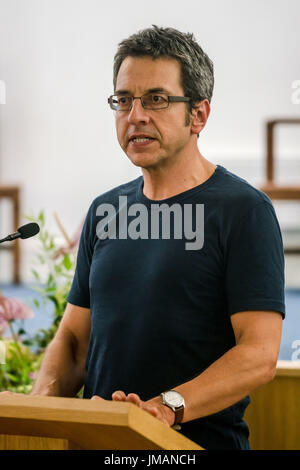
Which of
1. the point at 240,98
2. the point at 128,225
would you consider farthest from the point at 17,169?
the point at 128,225

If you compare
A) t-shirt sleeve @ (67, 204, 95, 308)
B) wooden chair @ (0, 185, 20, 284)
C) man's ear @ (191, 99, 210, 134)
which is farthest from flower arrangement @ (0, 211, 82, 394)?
wooden chair @ (0, 185, 20, 284)

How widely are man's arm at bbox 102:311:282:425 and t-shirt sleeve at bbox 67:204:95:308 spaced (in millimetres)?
332

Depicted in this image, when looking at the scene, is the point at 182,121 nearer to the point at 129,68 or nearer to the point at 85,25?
the point at 129,68

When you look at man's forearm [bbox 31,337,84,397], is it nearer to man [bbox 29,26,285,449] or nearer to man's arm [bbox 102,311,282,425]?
man [bbox 29,26,285,449]

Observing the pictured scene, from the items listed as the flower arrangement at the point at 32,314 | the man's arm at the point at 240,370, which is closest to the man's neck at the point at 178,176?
the man's arm at the point at 240,370

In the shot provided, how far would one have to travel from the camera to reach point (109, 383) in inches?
44.4

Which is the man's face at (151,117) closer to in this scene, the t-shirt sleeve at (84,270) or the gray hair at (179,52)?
the gray hair at (179,52)

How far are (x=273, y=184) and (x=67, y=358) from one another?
257 cm

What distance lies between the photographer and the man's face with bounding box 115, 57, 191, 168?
1.11 meters

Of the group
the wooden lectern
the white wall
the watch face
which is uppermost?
the white wall

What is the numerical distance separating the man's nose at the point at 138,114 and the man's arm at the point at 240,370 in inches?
13.2

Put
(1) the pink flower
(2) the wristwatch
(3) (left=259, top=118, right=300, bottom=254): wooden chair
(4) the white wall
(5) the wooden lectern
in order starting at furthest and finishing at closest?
(4) the white wall → (3) (left=259, top=118, right=300, bottom=254): wooden chair → (1) the pink flower → (2) the wristwatch → (5) the wooden lectern

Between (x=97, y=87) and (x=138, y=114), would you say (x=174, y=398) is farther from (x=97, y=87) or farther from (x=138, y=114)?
(x=97, y=87)
